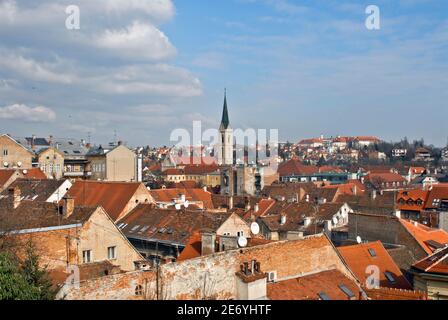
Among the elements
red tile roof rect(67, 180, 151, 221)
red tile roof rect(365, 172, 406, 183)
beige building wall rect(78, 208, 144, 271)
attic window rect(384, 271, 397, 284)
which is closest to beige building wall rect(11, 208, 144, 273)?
beige building wall rect(78, 208, 144, 271)

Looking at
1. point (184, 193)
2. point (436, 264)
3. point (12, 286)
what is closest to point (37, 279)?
point (12, 286)

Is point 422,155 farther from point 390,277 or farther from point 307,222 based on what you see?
point 390,277

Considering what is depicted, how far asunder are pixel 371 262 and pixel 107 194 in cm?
2124

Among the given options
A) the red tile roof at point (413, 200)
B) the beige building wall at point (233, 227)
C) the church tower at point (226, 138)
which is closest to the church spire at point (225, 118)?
the church tower at point (226, 138)

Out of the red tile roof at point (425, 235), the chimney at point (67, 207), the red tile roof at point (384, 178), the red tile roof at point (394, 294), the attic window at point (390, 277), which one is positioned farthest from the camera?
the red tile roof at point (384, 178)

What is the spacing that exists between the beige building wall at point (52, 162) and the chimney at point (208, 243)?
42371 millimetres

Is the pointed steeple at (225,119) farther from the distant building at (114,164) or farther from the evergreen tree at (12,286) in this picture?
the evergreen tree at (12,286)

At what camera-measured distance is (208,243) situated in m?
22.2

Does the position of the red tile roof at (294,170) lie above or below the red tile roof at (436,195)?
above

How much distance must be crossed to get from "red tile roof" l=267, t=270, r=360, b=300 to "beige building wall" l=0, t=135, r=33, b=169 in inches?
1830

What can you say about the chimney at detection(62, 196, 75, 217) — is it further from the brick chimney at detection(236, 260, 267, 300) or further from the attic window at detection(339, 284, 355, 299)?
the attic window at detection(339, 284, 355, 299)

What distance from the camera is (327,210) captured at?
42969 millimetres

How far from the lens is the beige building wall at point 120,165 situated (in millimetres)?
60812
